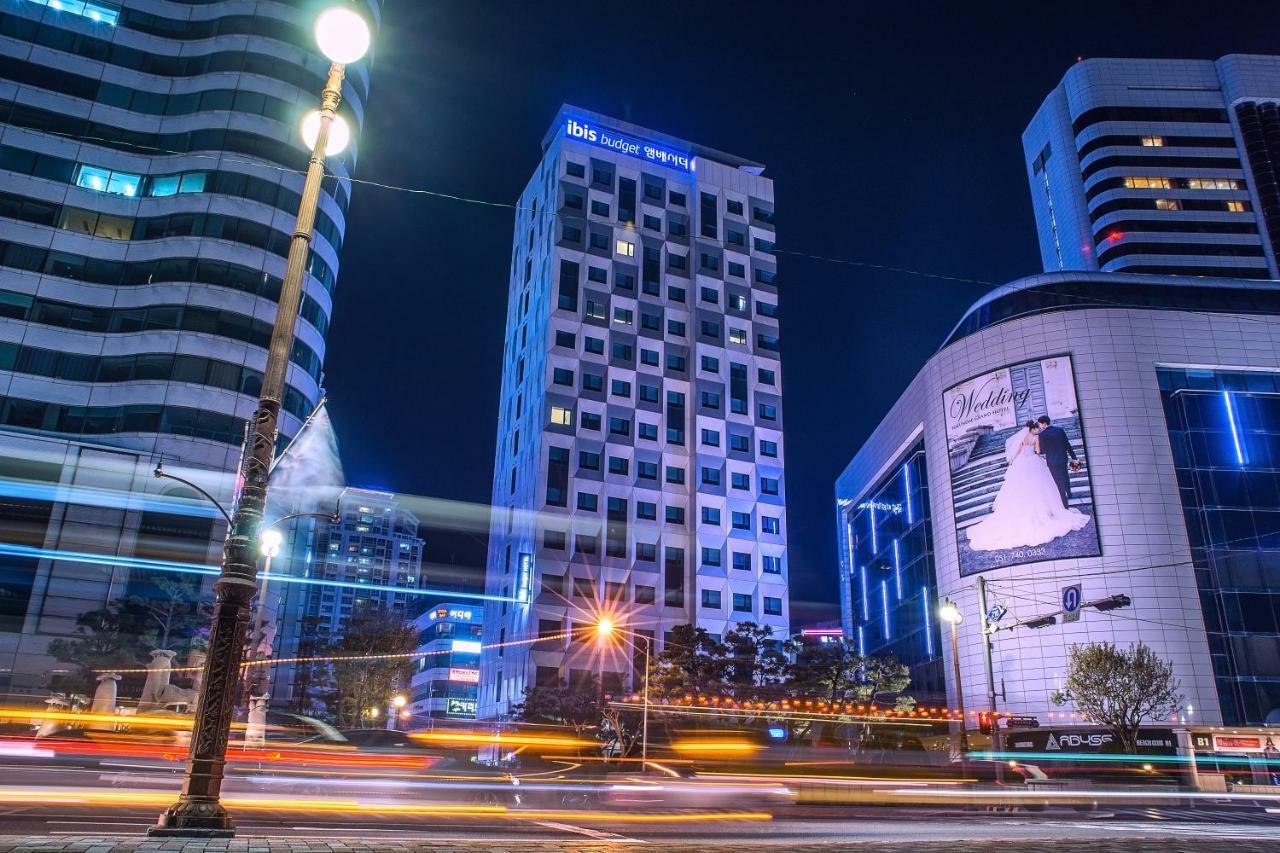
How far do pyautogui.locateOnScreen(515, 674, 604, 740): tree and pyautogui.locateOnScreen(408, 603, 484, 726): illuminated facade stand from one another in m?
74.7

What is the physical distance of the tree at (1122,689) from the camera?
50469mm

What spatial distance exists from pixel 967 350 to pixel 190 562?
193 ft

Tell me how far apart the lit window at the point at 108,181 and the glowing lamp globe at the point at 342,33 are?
61054 mm

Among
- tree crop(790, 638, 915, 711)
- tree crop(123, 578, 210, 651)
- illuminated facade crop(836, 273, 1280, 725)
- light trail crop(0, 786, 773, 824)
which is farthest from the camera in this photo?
tree crop(790, 638, 915, 711)

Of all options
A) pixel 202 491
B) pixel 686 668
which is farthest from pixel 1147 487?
pixel 202 491

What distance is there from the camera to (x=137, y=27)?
2520 inches

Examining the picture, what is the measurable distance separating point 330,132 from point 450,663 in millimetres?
137620

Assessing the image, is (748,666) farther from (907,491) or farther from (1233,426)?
(1233,426)

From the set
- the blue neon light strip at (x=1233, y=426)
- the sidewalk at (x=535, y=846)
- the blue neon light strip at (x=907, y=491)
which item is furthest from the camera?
the blue neon light strip at (x=907, y=491)

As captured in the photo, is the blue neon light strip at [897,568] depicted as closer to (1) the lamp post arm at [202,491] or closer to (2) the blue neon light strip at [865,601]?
(2) the blue neon light strip at [865,601]

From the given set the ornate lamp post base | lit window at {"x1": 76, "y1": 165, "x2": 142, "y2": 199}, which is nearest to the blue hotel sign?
lit window at {"x1": 76, "y1": 165, "x2": 142, "y2": 199}

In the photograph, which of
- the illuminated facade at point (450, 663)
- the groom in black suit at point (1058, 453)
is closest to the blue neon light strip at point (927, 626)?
the groom in black suit at point (1058, 453)

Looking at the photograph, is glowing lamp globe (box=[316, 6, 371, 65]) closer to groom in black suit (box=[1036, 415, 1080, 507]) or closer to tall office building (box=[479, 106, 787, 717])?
groom in black suit (box=[1036, 415, 1080, 507])

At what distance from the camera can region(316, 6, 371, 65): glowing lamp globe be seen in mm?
10156
